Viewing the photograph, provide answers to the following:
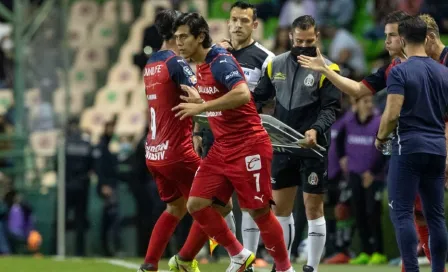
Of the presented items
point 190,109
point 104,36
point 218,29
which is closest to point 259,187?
point 190,109

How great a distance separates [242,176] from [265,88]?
1.41 metres

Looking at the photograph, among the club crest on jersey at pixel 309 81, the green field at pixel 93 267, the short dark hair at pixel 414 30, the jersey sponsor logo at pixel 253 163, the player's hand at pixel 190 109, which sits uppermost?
the short dark hair at pixel 414 30

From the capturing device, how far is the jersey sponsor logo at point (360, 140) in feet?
51.6

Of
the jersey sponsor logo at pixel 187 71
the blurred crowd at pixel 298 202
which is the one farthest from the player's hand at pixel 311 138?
the blurred crowd at pixel 298 202

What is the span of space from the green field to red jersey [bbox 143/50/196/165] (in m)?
2.30

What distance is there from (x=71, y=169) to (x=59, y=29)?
11.5 feet

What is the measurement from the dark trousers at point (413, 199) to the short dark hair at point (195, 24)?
182cm

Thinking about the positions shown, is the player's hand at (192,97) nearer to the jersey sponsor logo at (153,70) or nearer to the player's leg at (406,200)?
the jersey sponsor logo at (153,70)

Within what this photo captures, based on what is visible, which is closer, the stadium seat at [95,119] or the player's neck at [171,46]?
the player's neck at [171,46]

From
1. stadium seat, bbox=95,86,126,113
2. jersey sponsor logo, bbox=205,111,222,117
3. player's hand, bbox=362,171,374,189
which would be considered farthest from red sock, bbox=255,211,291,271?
stadium seat, bbox=95,86,126,113

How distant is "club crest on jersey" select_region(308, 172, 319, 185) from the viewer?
447 inches

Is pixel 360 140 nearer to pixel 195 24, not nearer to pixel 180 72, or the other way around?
pixel 180 72

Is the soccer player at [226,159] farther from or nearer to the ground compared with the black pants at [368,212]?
farther from the ground

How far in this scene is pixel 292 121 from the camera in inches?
452
